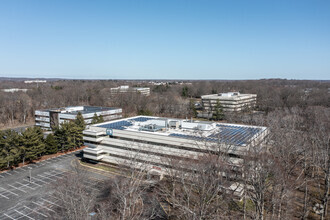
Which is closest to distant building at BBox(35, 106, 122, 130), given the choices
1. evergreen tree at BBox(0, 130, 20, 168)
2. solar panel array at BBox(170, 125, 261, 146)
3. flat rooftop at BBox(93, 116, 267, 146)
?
evergreen tree at BBox(0, 130, 20, 168)

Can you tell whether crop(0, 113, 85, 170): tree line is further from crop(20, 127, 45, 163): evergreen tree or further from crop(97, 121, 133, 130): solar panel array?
crop(97, 121, 133, 130): solar panel array

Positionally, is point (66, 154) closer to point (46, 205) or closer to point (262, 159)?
point (46, 205)

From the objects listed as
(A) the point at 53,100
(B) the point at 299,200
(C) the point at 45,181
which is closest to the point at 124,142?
(C) the point at 45,181

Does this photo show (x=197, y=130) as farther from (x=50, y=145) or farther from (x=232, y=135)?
(x=50, y=145)

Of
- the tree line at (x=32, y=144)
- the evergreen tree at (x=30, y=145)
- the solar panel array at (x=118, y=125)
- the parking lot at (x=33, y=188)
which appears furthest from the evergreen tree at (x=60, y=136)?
the solar panel array at (x=118, y=125)

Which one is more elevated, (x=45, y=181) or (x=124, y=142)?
(x=124, y=142)

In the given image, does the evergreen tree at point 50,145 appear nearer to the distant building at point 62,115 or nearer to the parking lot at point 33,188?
the parking lot at point 33,188
